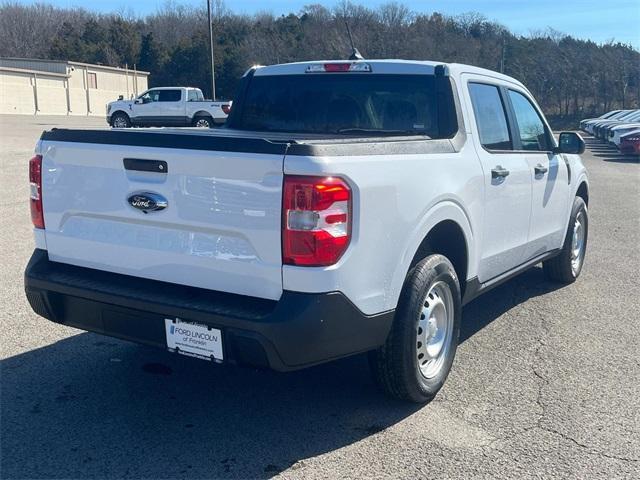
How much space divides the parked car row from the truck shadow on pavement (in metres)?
21.7

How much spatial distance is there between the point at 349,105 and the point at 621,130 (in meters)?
24.5

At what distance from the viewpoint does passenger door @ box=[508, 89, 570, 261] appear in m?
5.43

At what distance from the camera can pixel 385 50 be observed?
50188mm

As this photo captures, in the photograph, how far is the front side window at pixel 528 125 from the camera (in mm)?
5496

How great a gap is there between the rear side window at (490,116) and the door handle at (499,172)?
0.50 feet

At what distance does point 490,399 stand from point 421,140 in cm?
159

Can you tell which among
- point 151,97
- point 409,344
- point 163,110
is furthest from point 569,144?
point 151,97

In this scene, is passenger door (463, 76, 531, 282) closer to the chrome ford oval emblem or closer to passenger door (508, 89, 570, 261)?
passenger door (508, 89, 570, 261)

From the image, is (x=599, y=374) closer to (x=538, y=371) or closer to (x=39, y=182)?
(x=538, y=371)

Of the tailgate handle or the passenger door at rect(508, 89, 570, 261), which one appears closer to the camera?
the tailgate handle

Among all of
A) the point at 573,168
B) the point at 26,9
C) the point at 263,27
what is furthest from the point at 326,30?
the point at 26,9

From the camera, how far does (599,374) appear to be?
15.0 feet

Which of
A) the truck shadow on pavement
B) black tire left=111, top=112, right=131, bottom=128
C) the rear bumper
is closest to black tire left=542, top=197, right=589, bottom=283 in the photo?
the truck shadow on pavement

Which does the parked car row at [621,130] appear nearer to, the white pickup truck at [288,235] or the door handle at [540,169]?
the door handle at [540,169]
